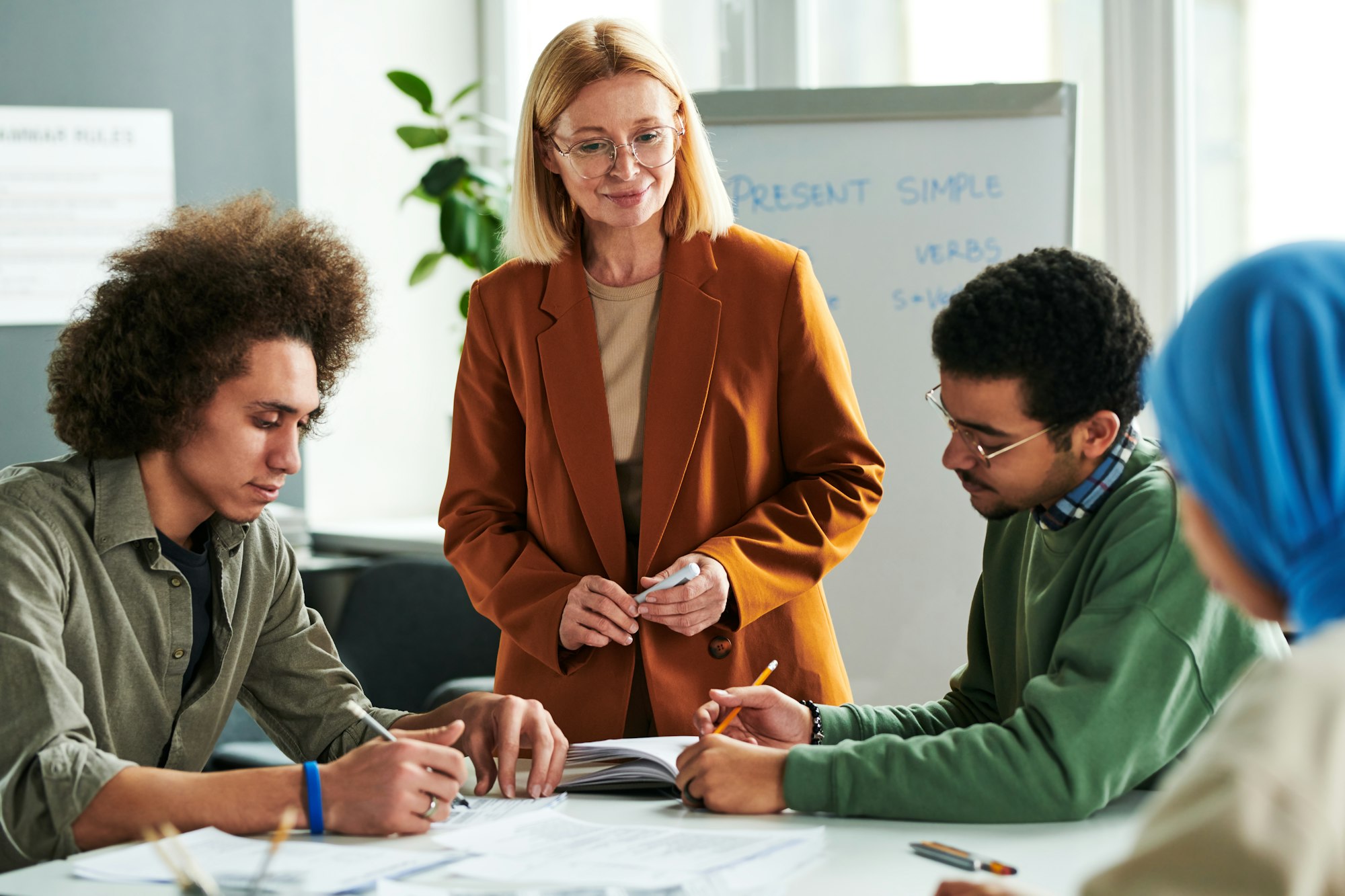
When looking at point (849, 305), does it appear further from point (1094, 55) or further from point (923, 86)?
point (1094, 55)

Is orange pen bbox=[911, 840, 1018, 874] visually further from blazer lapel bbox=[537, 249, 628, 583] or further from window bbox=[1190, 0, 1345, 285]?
window bbox=[1190, 0, 1345, 285]

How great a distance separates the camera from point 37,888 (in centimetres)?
120

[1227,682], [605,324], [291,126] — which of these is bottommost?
[1227,682]

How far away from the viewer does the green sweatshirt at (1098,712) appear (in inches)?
51.4

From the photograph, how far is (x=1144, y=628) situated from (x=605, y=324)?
92 cm

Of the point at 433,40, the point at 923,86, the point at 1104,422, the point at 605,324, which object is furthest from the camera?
the point at 433,40

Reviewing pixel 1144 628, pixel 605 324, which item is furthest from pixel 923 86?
pixel 1144 628

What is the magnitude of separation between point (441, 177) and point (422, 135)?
220mm

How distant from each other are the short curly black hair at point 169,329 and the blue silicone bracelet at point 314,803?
0.47 m

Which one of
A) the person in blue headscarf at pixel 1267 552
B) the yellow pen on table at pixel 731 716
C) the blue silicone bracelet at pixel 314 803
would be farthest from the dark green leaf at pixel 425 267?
the person in blue headscarf at pixel 1267 552

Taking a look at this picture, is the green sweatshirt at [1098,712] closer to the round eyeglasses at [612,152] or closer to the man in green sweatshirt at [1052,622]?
the man in green sweatshirt at [1052,622]

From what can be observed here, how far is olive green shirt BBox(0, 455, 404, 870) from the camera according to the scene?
1.31 m

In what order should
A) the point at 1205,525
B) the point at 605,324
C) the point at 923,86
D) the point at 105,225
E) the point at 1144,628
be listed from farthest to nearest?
the point at 105,225 → the point at 923,86 → the point at 605,324 → the point at 1144,628 → the point at 1205,525

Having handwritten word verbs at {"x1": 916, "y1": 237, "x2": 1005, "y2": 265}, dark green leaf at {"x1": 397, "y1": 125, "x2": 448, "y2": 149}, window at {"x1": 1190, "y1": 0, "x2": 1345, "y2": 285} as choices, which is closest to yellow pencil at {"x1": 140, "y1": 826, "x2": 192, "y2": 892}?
handwritten word verbs at {"x1": 916, "y1": 237, "x2": 1005, "y2": 265}
